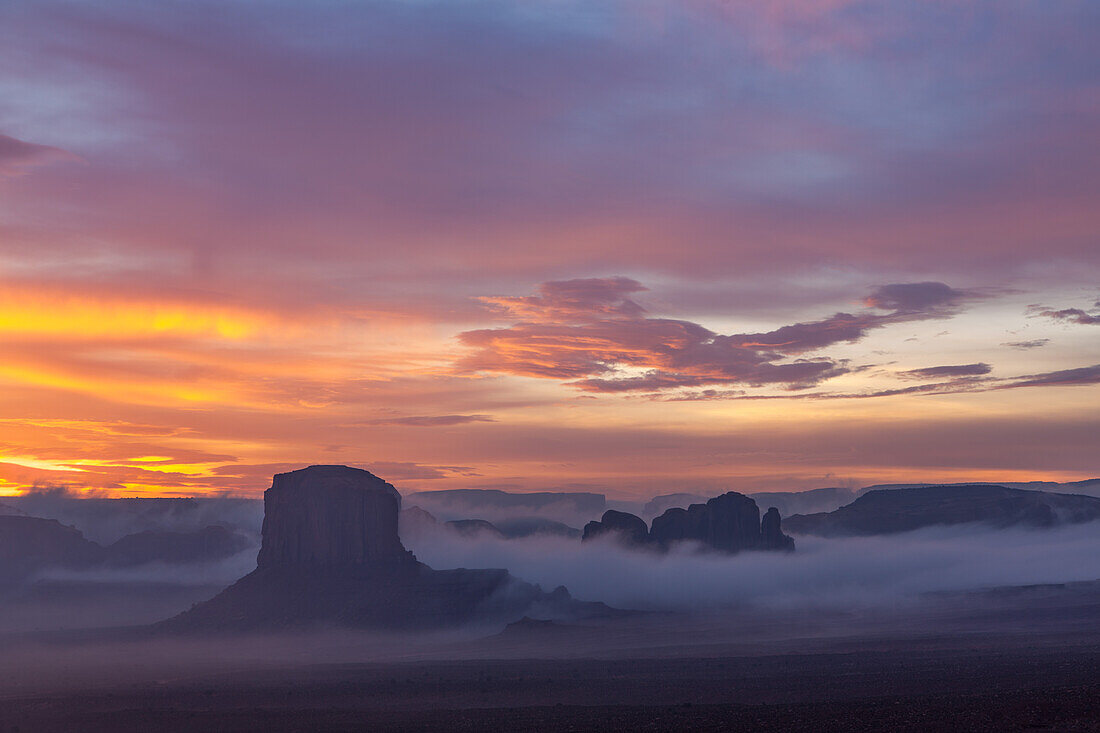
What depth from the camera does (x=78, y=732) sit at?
102188mm

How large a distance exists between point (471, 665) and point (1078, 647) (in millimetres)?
88717

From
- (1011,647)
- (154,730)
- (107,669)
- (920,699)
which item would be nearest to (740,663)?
(1011,647)

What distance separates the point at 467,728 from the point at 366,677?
2874 inches

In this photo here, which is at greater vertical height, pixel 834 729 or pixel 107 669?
pixel 834 729

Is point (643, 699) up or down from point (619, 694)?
up

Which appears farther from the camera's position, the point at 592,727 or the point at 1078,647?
the point at 1078,647

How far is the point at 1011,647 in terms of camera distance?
166 meters

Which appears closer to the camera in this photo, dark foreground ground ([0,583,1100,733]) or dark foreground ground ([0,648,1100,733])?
dark foreground ground ([0,648,1100,733])

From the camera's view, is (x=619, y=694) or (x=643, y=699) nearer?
(x=643, y=699)

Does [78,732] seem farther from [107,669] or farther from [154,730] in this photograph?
[107,669]

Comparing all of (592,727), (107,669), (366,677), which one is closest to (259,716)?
(592,727)

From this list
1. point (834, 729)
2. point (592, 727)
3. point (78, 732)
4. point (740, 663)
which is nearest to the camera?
point (834, 729)

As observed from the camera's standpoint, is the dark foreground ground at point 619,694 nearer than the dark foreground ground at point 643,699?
No

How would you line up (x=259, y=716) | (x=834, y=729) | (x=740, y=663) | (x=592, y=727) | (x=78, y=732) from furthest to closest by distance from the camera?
1. (x=740, y=663)
2. (x=259, y=716)
3. (x=78, y=732)
4. (x=592, y=727)
5. (x=834, y=729)
